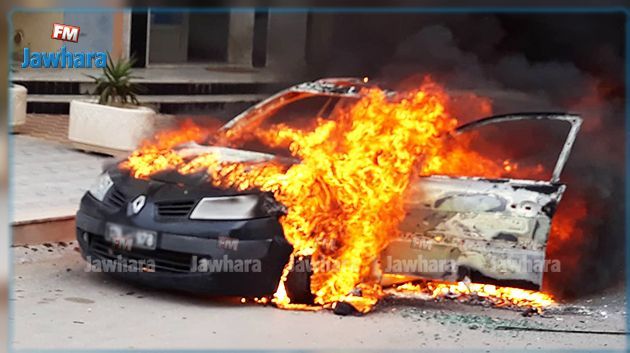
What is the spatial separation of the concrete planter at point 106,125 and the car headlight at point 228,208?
3208 millimetres

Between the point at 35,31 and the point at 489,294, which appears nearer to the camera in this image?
the point at 489,294

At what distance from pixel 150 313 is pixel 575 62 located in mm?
5384

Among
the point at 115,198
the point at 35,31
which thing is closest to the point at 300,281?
the point at 115,198

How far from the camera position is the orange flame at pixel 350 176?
584 centimetres

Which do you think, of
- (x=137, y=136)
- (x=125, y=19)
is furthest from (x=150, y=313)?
(x=137, y=136)

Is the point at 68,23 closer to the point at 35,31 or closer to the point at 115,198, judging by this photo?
the point at 35,31

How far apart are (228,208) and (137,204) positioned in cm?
58

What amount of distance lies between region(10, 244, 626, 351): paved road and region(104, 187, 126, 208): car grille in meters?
0.57

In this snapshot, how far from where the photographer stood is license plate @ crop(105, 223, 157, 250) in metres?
5.69

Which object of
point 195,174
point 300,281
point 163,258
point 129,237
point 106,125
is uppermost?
point 106,125

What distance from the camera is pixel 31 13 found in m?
5.72

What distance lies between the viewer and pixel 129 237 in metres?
5.76

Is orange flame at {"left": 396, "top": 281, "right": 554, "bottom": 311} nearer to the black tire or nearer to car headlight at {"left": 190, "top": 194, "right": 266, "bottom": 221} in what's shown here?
the black tire

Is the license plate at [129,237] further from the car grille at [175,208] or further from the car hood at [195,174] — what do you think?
the car hood at [195,174]
